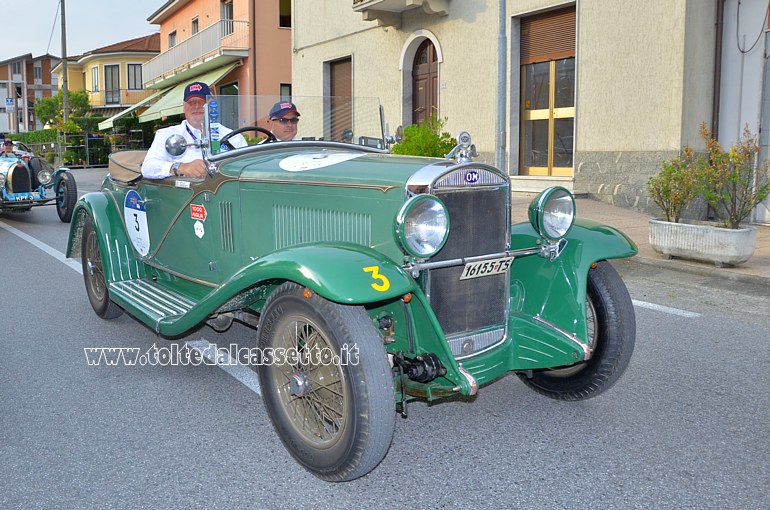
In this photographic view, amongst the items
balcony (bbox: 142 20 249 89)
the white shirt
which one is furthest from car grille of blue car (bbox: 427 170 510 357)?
balcony (bbox: 142 20 249 89)

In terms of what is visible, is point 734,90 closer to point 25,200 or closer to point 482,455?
point 482,455

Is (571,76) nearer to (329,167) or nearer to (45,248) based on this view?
(45,248)

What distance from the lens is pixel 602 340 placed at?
358 cm

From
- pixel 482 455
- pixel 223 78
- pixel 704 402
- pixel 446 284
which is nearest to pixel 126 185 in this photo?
pixel 446 284

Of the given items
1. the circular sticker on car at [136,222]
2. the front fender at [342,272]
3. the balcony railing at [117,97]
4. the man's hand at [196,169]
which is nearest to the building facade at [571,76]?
the circular sticker on car at [136,222]

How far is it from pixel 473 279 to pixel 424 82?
45.0 ft

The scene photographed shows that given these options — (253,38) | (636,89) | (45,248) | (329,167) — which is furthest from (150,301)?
(253,38)

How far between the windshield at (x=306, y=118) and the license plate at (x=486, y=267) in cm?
159

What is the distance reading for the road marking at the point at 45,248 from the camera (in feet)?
25.9

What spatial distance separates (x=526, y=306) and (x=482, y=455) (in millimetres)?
824

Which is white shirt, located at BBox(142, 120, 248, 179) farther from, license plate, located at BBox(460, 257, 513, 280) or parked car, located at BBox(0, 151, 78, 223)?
parked car, located at BBox(0, 151, 78, 223)

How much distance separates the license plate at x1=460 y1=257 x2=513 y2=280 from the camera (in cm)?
327

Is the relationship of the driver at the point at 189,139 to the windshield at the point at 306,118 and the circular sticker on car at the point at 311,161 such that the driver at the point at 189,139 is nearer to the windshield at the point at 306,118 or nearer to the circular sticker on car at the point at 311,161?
the windshield at the point at 306,118

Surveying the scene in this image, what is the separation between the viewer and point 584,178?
12.6 metres
